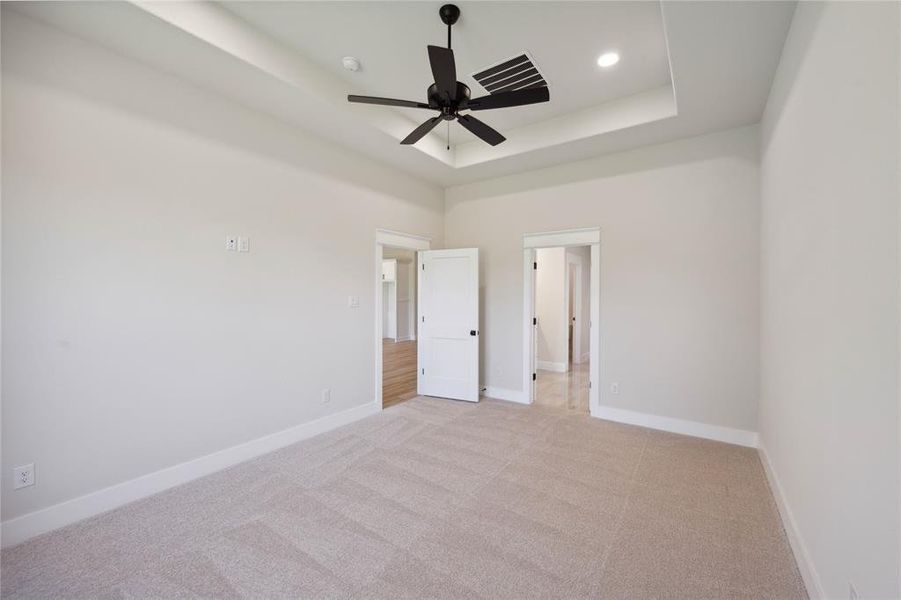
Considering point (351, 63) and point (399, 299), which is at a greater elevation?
point (351, 63)

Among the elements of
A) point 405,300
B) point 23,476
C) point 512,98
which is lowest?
point 23,476

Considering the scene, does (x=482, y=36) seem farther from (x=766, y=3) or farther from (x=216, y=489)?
(x=216, y=489)

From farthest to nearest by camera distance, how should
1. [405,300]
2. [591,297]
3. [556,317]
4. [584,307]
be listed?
[405,300] → [584,307] → [556,317] → [591,297]

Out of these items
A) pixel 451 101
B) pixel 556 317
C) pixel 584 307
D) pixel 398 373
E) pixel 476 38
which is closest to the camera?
pixel 451 101

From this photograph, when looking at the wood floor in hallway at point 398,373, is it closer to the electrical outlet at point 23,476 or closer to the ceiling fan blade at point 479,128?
the electrical outlet at point 23,476

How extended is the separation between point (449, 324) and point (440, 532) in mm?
2866

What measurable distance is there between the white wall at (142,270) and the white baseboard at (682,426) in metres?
3.08

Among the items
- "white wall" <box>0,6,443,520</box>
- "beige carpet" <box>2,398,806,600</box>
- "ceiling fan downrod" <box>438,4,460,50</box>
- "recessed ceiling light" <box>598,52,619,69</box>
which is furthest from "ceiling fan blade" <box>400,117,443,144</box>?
"beige carpet" <box>2,398,806,600</box>

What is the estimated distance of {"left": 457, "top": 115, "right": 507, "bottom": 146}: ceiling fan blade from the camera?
2565 mm

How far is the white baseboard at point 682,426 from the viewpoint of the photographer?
328 cm

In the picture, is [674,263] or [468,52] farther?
[674,263]

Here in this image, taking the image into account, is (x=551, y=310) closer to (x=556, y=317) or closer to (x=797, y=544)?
(x=556, y=317)

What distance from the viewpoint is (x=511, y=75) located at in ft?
9.71

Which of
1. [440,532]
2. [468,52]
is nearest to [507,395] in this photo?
[440,532]
